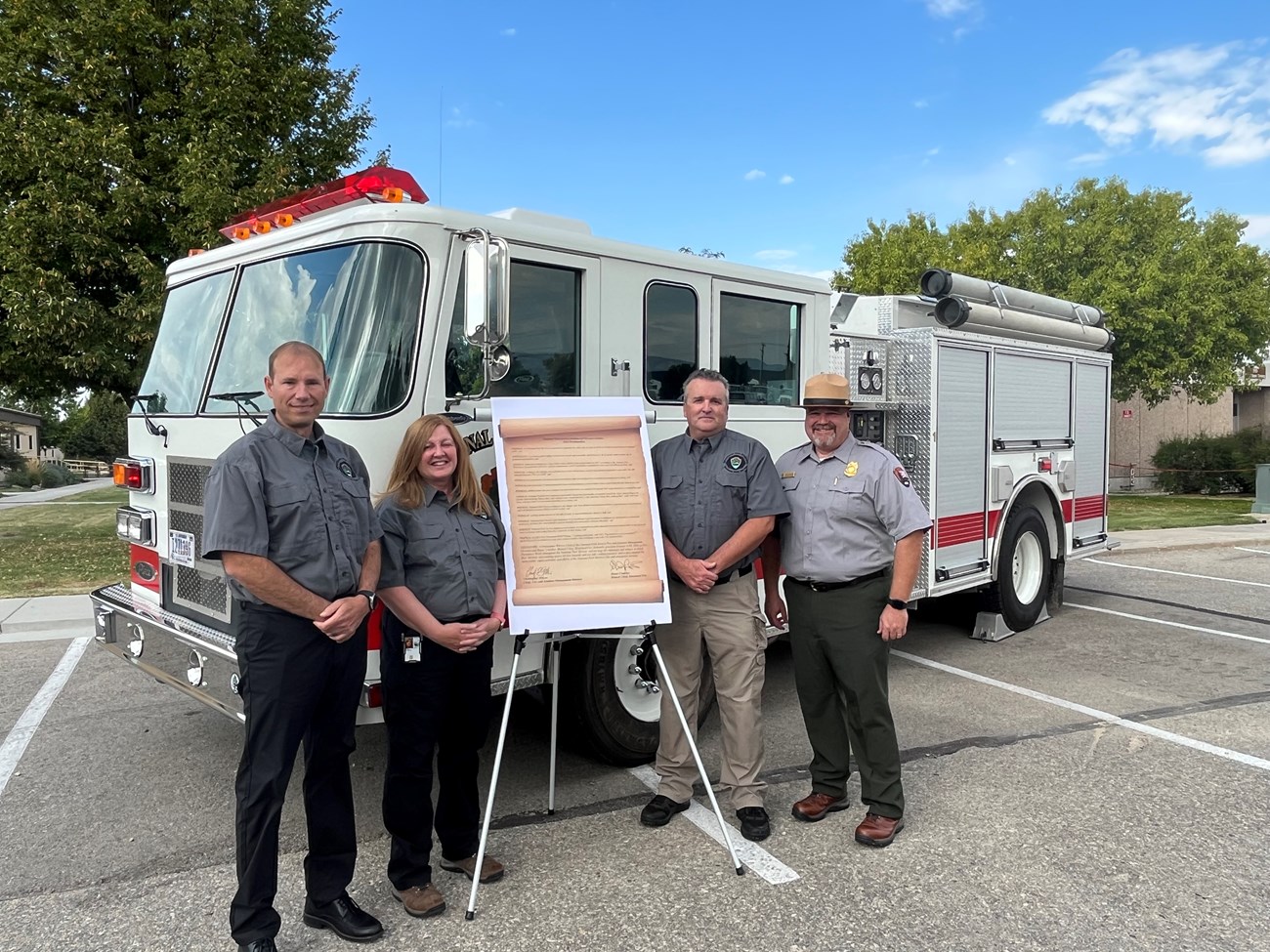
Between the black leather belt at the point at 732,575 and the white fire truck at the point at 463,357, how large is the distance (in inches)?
23.2

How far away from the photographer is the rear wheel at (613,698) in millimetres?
4184

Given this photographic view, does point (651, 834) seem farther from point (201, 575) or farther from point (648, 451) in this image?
point (201, 575)

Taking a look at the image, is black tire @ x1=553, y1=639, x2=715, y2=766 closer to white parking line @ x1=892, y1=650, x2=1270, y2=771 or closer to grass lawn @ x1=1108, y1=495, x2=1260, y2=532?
white parking line @ x1=892, y1=650, x2=1270, y2=771

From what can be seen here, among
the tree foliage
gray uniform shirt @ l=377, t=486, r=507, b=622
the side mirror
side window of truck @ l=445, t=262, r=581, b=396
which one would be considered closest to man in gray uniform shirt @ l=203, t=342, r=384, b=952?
gray uniform shirt @ l=377, t=486, r=507, b=622

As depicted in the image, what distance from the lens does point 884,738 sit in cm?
376

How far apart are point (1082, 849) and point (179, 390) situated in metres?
4.37

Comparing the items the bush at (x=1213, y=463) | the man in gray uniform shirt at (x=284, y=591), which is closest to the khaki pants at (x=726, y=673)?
the man in gray uniform shirt at (x=284, y=591)

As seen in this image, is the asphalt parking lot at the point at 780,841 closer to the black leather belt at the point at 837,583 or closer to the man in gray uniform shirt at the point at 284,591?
the man in gray uniform shirt at the point at 284,591

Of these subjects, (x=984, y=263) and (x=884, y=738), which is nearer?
(x=884, y=738)

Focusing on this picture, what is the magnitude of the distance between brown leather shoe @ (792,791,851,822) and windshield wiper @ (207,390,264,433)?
2731 millimetres

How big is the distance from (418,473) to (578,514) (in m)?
0.66

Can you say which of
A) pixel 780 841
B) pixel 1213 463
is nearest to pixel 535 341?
pixel 780 841

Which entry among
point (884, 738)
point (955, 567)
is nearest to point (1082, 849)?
point (884, 738)

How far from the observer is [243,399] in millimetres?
3979
